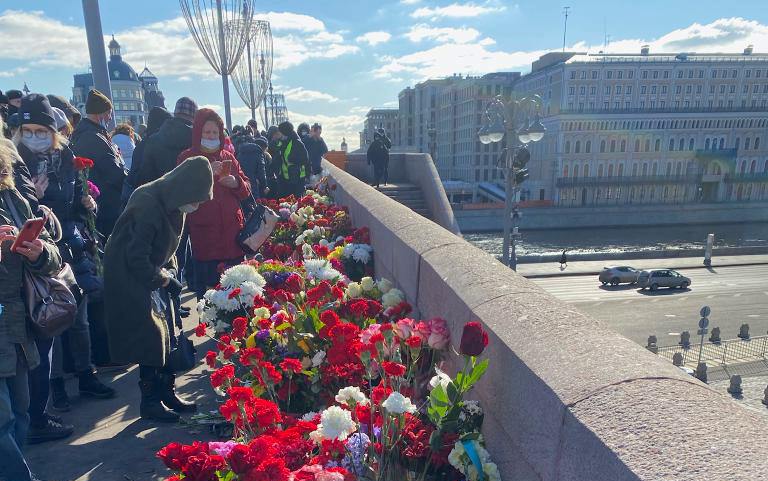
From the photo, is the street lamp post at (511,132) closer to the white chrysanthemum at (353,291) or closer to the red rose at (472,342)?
the white chrysanthemum at (353,291)

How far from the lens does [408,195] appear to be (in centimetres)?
1162

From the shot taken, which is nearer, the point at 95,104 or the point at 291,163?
the point at 95,104

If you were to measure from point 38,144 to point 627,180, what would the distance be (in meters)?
62.2

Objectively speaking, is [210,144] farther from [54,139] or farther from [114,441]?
[114,441]

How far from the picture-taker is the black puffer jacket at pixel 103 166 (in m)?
4.21

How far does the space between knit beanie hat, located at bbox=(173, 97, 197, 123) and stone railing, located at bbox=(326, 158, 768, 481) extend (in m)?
3.49

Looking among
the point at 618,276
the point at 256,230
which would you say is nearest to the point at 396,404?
the point at 256,230

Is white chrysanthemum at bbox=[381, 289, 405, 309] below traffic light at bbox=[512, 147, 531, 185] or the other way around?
below

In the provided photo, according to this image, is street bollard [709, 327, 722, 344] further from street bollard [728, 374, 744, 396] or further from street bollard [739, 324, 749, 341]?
street bollard [728, 374, 744, 396]

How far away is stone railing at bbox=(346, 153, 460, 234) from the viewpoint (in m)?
9.76

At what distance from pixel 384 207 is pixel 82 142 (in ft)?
9.03

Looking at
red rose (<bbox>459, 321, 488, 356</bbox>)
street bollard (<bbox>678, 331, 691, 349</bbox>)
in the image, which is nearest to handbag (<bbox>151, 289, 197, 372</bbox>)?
red rose (<bbox>459, 321, 488, 356</bbox>)

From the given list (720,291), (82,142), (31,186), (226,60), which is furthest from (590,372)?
(720,291)

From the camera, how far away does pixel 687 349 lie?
19531 mm
